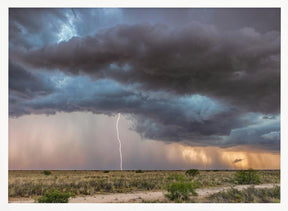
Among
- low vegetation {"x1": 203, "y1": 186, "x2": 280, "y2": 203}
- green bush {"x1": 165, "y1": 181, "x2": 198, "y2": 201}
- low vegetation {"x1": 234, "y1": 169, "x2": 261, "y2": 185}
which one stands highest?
green bush {"x1": 165, "y1": 181, "x2": 198, "y2": 201}

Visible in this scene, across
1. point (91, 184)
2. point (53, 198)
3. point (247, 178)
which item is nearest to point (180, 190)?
point (53, 198)

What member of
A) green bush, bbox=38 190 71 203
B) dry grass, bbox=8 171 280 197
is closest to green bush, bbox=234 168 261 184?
dry grass, bbox=8 171 280 197

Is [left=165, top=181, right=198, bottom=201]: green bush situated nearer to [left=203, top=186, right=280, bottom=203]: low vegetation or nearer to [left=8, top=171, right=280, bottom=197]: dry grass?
[left=203, top=186, right=280, bottom=203]: low vegetation

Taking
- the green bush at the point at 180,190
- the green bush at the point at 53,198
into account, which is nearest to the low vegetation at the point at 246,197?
the green bush at the point at 180,190

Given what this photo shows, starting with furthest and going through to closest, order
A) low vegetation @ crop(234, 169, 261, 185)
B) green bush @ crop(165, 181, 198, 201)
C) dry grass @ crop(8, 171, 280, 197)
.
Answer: low vegetation @ crop(234, 169, 261, 185) → dry grass @ crop(8, 171, 280, 197) → green bush @ crop(165, 181, 198, 201)

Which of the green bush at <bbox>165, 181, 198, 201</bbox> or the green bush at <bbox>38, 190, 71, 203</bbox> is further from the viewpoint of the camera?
the green bush at <bbox>165, 181, 198, 201</bbox>

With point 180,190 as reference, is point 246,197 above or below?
below

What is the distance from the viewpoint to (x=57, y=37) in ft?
33.8

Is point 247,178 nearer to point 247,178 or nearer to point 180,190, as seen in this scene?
point 247,178

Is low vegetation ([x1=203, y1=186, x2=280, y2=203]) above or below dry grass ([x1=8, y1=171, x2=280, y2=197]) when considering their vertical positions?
above
